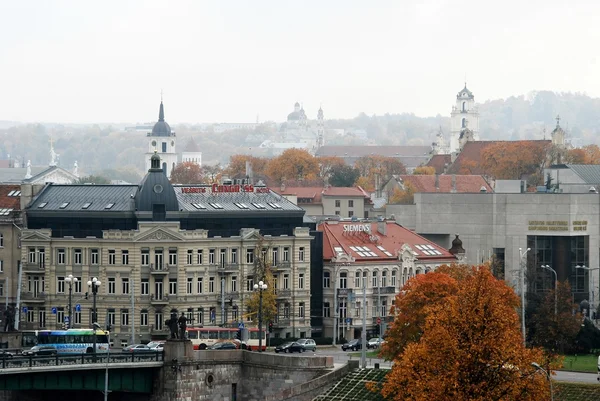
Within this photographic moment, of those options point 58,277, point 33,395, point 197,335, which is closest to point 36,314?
point 58,277

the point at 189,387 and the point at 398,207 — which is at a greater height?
the point at 398,207

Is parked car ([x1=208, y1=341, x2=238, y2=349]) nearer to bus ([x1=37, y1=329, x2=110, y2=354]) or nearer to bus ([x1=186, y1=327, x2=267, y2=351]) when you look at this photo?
bus ([x1=186, y1=327, x2=267, y2=351])

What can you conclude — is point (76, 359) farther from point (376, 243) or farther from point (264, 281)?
point (376, 243)

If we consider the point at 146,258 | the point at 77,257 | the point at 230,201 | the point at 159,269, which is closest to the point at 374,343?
the point at 159,269

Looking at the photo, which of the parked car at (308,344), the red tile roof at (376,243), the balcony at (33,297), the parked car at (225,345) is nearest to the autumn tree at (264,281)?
the parked car at (308,344)

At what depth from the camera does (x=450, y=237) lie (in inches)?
6816

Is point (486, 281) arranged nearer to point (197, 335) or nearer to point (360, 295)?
point (197, 335)

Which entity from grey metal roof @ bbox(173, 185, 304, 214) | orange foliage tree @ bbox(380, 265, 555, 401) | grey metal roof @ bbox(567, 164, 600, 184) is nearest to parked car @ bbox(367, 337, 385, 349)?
grey metal roof @ bbox(173, 185, 304, 214)

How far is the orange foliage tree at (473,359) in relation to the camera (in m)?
92.2

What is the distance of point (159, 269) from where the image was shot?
455 feet

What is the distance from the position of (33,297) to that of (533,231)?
47082 millimetres

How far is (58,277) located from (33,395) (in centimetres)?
2806

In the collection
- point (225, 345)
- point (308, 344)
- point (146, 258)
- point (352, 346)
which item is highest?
point (146, 258)

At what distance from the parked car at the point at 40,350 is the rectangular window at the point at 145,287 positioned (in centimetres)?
2231
